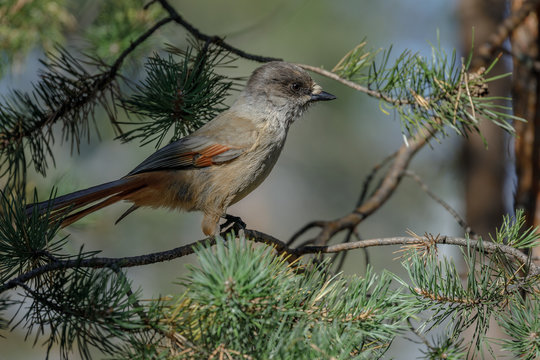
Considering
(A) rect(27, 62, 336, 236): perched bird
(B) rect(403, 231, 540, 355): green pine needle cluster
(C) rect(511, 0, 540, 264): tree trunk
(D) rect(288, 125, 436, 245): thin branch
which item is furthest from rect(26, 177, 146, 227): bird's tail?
(C) rect(511, 0, 540, 264): tree trunk

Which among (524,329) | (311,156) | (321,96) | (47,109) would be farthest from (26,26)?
(311,156)

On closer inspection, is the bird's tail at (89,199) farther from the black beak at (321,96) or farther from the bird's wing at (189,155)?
the black beak at (321,96)

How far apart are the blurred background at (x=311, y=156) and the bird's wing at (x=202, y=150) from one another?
301cm

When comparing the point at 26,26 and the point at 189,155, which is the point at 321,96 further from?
the point at 26,26

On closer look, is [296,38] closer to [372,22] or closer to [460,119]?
[372,22]

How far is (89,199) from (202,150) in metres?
0.75

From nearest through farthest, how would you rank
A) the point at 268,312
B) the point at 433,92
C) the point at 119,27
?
the point at 268,312, the point at 433,92, the point at 119,27

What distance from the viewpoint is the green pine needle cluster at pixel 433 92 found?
8.13 feet

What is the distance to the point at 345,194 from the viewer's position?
29.9ft

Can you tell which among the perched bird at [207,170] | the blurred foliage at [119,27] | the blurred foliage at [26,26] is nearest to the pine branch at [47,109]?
the perched bird at [207,170]

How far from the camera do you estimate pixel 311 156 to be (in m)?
10.0

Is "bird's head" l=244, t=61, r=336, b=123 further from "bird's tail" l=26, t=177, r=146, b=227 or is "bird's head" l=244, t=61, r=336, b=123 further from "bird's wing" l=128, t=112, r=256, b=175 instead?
"bird's tail" l=26, t=177, r=146, b=227

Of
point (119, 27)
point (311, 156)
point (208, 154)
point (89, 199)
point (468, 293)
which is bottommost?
point (468, 293)

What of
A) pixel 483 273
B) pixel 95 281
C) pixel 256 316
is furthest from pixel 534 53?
pixel 95 281
